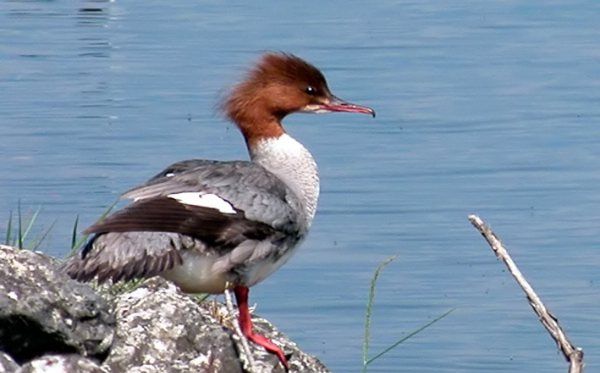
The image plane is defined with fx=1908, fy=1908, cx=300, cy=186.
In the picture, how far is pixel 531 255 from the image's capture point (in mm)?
10562

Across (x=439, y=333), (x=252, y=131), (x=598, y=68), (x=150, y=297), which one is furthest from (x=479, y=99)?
(x=150, y=297)

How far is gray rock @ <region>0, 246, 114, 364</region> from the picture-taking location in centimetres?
488

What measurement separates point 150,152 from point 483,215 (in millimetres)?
2590

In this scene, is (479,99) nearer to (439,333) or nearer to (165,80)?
(165,80)

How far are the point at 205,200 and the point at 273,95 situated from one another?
125 cm

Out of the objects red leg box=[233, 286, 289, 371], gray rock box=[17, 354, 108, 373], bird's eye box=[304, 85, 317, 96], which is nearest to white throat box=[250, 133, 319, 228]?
bird's eye box=[304, 85, 317, 96]

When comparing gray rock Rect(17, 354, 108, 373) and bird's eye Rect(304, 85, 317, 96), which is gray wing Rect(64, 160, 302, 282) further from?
gray rock Rect(17, 354, 108, 373)

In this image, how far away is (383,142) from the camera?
13.1 meters

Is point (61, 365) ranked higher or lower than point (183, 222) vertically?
higher

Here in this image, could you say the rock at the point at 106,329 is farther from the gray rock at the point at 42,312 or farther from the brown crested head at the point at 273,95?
the brown crested head at the point at 273,95

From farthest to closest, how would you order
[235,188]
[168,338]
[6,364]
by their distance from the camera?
[235,188] → [168,338] → [6,364]

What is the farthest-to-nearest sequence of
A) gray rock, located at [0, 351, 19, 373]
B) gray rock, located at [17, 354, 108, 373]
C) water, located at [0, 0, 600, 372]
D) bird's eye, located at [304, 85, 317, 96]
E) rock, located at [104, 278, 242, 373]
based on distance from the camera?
1. water, located at [0, 0, 600, 372]
2. bird's eye, located at [304, 85, 317, 96]
3. rock, located at [104, 278, 242, 373]
4. gray rock, located at [17, 354, 108, 373]
5. gray rock, located at [0, 351, 19, 373]

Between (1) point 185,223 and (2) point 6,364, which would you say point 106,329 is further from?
(1) point 185,223

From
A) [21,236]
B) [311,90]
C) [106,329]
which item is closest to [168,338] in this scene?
[106,329]
